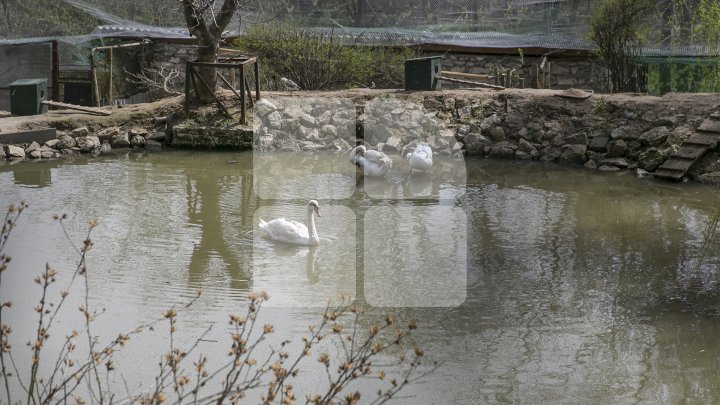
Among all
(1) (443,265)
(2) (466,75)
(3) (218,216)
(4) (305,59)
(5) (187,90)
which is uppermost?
(4) (305,59)

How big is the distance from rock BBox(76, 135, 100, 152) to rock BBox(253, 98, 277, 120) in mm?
2420

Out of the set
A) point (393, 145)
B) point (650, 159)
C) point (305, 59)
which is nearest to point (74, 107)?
point (305, 59)

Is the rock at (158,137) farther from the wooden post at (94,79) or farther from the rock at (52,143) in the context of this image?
the wooden post at (94,79)

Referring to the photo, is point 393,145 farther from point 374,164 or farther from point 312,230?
point 312,230

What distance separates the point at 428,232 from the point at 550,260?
53.7 inches

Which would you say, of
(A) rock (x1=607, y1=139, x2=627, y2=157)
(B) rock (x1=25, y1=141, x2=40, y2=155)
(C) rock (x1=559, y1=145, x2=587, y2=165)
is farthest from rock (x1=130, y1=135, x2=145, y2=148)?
(A) rock (x1=607, y1=139, x2=627, y2=157)

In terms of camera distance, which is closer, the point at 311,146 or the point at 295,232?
the point at 295,232

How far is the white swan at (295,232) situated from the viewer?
941 cm

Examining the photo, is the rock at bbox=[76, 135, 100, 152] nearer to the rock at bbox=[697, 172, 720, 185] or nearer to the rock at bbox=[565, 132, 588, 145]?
the rock at bbox=[565, 132, 588, 145]

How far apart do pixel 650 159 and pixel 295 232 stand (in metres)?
6.30

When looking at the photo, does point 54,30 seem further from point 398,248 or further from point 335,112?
point 398,248

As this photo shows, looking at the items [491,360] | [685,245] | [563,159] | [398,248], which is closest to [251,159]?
[563,159]

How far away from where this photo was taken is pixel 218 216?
35.3 feet

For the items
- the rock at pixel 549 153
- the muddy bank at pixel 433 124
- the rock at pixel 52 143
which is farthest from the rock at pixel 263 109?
the rock at pixel 549 153
